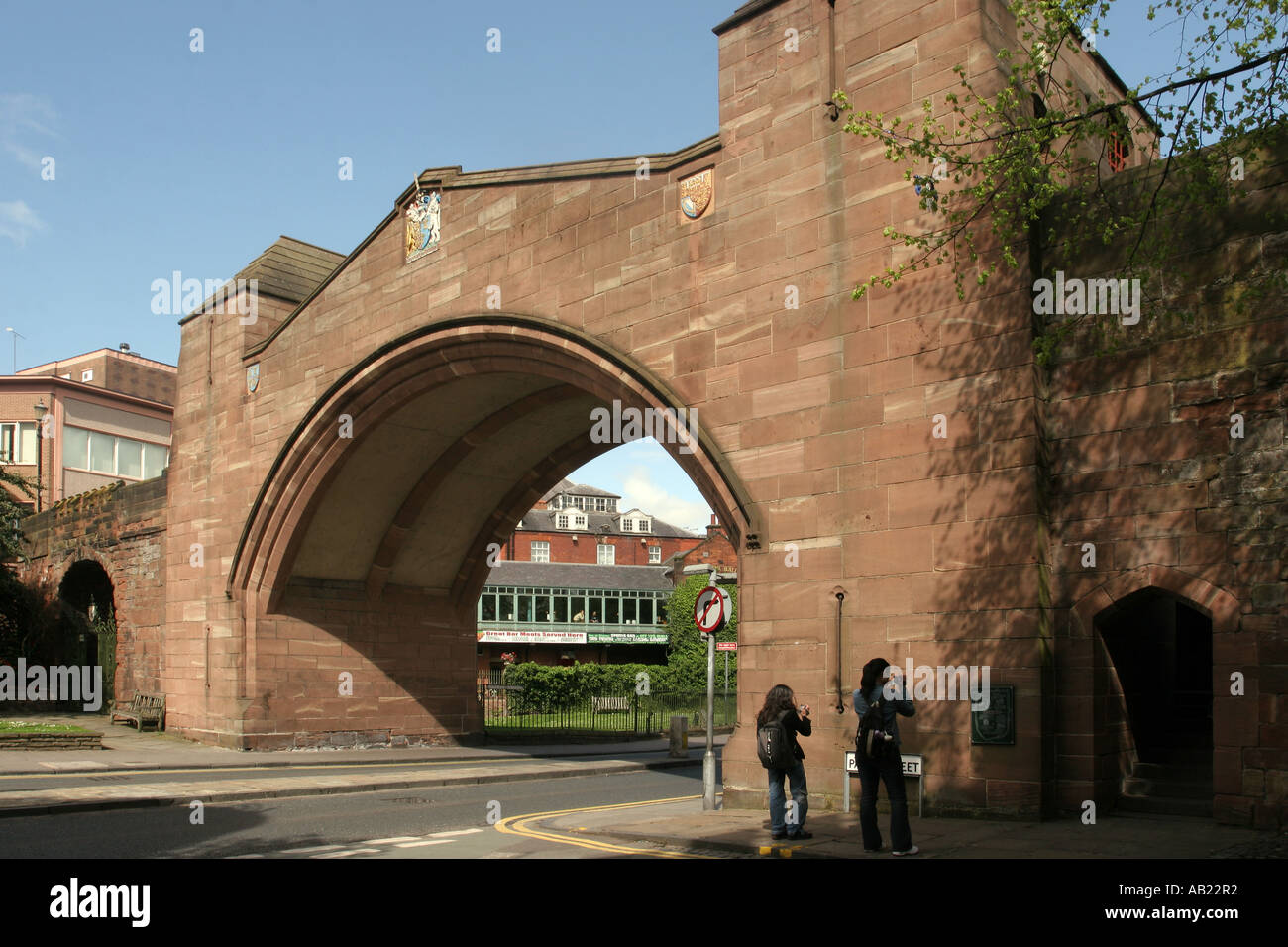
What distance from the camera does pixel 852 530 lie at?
12117 mm

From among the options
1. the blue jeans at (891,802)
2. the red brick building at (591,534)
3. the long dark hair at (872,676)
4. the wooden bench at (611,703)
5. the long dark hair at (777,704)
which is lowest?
the wooden bench at (611,703)

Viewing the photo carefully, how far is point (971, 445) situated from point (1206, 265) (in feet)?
8.46

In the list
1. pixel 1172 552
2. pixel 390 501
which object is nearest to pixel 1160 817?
pixel 1172 552

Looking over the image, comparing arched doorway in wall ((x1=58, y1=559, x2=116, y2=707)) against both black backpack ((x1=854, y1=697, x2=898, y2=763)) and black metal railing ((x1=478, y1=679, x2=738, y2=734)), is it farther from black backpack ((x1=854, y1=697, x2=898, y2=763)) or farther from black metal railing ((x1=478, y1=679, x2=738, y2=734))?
black backpack ((x1=854, y1=697, x2=898, y2=763))

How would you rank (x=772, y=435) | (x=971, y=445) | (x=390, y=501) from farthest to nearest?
1. (x=390, y=501)
2. (x=772, y=435)
3. (x=971, y=445)

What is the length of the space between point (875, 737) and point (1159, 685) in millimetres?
4394

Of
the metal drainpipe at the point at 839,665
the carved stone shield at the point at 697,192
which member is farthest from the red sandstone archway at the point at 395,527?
the metal drainpipe at the point at 839,665

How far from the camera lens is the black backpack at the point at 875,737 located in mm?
8875

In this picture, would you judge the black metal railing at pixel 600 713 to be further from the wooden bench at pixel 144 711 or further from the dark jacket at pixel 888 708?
the dark jacket at pixel 888 708

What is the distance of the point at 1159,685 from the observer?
11.6 m

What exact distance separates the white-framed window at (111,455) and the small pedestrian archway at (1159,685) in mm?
39232

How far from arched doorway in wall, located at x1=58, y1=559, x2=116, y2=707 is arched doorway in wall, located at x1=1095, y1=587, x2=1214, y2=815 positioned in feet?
81.3

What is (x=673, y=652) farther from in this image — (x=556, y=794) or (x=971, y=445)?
(x=971, y=445)

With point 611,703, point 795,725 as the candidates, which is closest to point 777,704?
point 795,725
